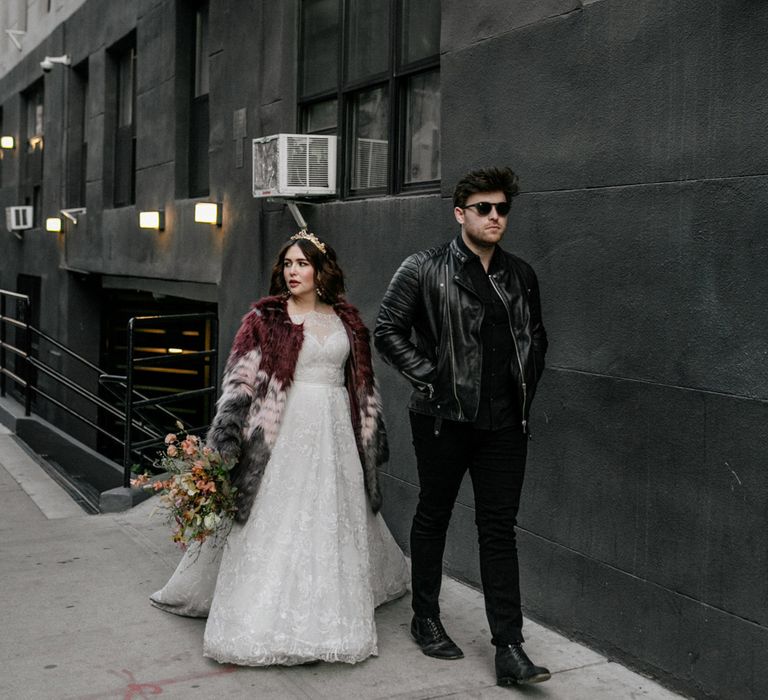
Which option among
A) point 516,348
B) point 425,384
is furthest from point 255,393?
point 516,348

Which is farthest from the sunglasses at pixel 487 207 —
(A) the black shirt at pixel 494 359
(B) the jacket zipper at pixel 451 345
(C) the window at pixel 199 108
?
(C) the window at pixel 199 108

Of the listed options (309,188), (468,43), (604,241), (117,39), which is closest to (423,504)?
(604,241)

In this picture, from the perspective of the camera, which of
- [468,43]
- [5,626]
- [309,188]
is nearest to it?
[5,626]

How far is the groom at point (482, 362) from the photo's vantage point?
436cm

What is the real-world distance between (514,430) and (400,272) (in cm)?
86

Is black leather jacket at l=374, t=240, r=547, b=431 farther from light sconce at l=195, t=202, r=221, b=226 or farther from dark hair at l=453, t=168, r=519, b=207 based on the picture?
light sconce at l=195, t=202, r=221, b=226

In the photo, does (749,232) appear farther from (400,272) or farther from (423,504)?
(423,504)

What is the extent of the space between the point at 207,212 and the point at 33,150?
10412mm

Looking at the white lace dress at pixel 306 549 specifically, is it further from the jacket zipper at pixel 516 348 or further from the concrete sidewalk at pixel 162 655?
the jacket zipper at pixel 516 348

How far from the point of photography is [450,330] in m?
4.40

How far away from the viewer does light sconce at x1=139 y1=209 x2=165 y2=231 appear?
36.7 feet

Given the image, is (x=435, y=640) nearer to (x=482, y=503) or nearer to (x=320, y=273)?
(x=482, y=503)

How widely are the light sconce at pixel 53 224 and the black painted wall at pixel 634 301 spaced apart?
10.1 meters

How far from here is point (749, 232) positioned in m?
3.94
